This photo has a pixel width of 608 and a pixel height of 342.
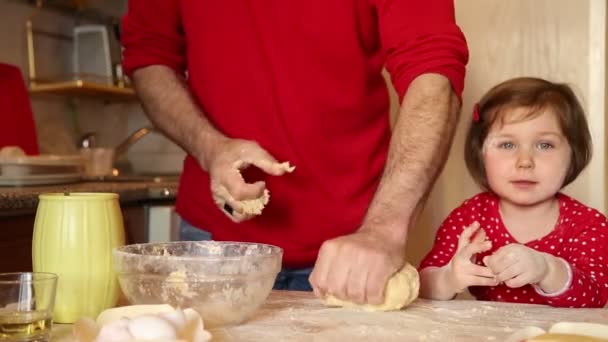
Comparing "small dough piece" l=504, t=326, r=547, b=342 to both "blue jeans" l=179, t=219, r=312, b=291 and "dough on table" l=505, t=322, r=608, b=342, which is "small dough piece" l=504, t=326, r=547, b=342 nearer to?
"dough on table" l=505, t=322, r=608, b=342

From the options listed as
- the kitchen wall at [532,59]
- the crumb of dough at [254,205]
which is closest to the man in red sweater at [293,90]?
the crumb of dough at [254,205]

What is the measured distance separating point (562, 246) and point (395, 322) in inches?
27.6

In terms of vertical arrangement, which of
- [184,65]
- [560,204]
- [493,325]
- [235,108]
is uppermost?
[184,65]

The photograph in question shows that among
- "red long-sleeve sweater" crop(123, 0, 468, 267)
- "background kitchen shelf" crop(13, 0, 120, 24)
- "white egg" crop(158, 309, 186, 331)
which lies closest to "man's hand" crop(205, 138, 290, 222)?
"red long-sleeve sweater" crop(123, 0, 468, 267)

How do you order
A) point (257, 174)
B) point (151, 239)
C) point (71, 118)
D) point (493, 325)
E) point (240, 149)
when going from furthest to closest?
point (71, 118), point (151, 239), point (257, 174), point (240, 149), point (493, 325)

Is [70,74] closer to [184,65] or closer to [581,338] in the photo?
[184,65]

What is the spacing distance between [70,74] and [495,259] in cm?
181

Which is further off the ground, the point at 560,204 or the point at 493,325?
the point at 560,204

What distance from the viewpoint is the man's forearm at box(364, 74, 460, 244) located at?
103cm

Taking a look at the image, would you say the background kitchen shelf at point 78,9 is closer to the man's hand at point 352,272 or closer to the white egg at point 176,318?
the man's hand at point 352,272

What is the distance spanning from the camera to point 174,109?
4.43 ft

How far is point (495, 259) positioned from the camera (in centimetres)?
119

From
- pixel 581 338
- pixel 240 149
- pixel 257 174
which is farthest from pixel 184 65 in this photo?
pixel 581 338

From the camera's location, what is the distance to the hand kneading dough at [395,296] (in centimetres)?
90
